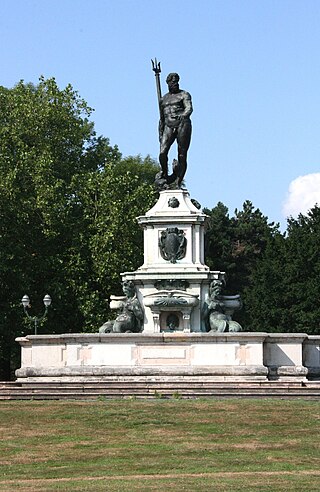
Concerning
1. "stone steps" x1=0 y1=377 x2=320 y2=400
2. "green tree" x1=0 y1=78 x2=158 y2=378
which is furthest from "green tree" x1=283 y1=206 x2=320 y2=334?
"stone steps" x1=0 y1=377 x2=320 y2=400

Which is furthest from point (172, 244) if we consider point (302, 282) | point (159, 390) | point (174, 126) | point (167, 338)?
point (302, 282)

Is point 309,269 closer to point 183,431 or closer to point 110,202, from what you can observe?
point 110,202

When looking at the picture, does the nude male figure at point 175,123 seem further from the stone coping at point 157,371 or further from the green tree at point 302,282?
the green tree at point 302,282

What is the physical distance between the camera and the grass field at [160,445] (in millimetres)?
19797

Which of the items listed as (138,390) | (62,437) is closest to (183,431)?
(62,437)

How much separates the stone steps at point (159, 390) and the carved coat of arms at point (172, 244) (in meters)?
4.91

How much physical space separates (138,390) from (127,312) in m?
6.00

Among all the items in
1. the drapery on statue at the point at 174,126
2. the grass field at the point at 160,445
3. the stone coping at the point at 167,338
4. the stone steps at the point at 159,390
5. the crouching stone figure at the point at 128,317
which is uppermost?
the drapery on statue at the point at 174,126

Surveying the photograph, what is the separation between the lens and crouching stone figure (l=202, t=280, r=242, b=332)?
37.5 metres

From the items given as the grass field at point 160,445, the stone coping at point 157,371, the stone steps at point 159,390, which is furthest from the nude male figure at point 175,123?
the grass field at point 160,445

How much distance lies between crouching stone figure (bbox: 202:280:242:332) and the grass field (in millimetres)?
7947

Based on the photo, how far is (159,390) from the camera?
32.2m

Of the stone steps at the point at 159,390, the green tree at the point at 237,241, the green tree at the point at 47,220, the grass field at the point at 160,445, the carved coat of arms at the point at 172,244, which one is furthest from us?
the green tree at the point at 237,241

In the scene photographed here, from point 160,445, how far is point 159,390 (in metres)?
8.81
